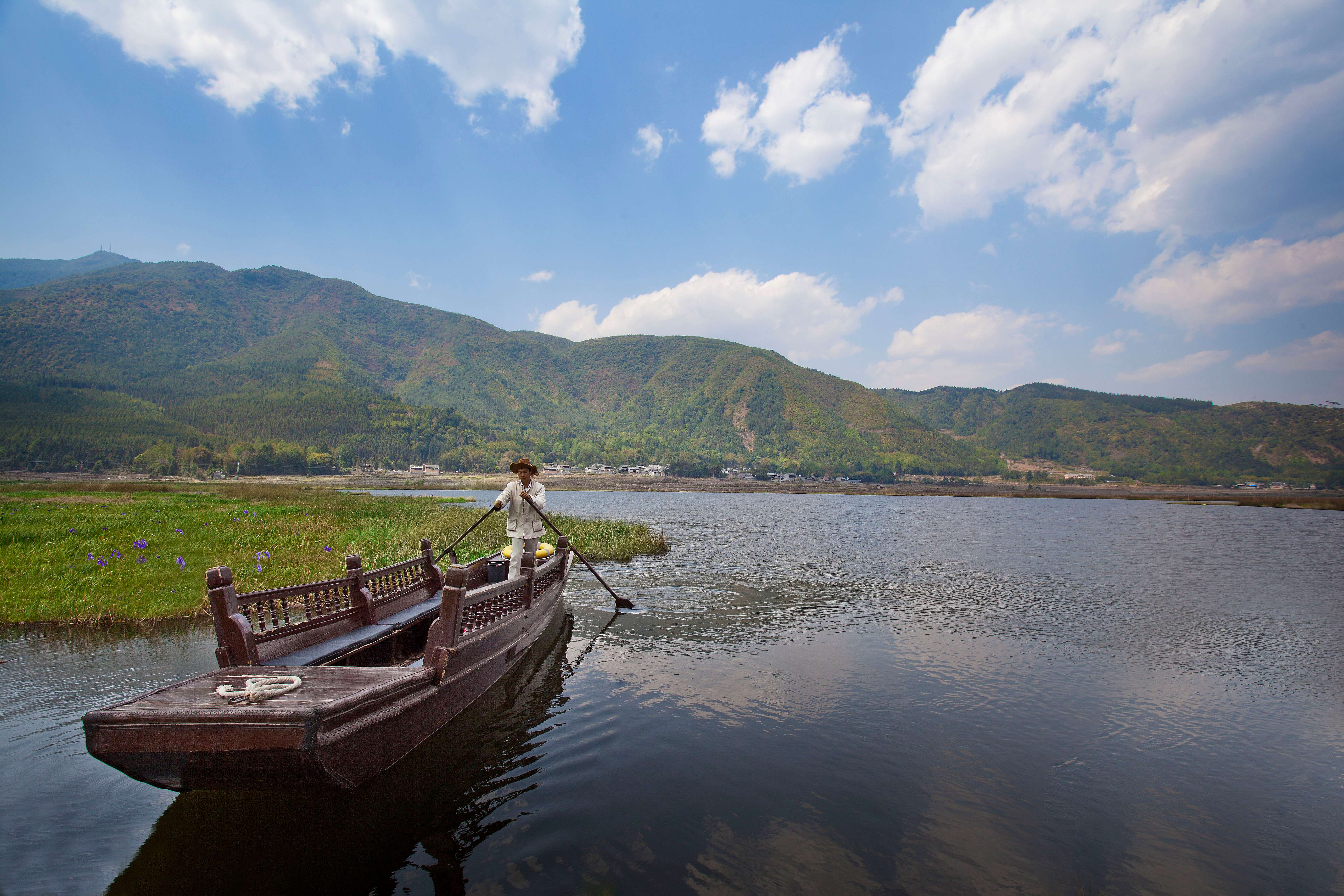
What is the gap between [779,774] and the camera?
7477mm

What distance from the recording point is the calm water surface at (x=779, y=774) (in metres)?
5.37

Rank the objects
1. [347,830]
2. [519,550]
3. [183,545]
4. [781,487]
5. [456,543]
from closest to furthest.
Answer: [347,830], [519,550], [456,543], [183,545], [781,487]

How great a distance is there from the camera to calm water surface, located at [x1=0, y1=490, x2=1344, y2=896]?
5.37 m

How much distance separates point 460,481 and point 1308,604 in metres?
132

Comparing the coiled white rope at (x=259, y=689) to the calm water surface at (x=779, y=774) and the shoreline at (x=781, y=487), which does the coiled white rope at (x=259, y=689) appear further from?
the shoreline at (x=781, y=487)

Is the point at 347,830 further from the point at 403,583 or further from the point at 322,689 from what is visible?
the point at 403,583

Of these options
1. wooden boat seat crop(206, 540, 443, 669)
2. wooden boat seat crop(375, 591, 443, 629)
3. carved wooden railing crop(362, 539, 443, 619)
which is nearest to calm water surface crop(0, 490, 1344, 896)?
wooden boat seat crop(206, 540, 443, 669)

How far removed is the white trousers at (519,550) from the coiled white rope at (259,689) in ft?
18.6

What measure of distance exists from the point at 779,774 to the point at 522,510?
642cm

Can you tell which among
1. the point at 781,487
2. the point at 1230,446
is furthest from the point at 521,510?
the point at 1230,446

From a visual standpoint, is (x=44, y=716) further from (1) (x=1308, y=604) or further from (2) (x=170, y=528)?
(1) (x=1308, y=604)

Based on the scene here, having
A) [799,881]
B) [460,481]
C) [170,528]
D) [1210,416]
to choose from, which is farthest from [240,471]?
[1210,416]

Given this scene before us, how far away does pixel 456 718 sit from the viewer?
851cm

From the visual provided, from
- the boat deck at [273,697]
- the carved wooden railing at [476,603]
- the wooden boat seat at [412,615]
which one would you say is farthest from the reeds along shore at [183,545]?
the boat deck at [273,697]
